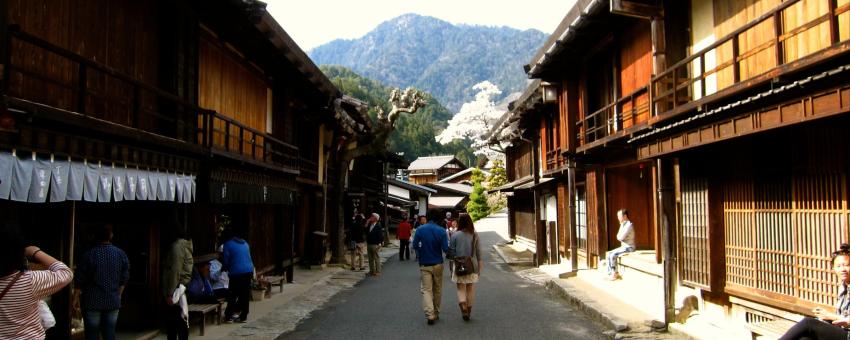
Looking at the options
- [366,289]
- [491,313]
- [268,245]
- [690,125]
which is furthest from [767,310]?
[268,245]

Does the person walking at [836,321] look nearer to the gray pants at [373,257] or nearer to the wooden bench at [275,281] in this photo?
the wooden bench at [275,281]

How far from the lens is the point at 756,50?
27.1 feet

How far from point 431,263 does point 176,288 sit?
4.22m

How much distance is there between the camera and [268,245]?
664 inches

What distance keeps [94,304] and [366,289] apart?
9086 mm

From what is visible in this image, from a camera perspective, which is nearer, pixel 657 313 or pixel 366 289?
pixel 657 313

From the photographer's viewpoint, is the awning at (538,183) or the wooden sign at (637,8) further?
the awning at (538,183)

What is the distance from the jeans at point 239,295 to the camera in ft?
34.3

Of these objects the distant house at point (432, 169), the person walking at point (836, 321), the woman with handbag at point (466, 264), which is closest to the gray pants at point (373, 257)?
the woman with handbag at point (466, 264)

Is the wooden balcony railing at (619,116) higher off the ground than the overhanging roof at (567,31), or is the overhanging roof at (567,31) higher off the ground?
the overhanging roof at (567,31)

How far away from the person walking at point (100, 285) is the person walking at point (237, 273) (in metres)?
3.27

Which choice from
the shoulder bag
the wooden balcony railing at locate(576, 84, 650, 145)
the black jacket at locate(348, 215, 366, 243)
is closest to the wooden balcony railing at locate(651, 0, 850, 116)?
the wooden balcony railing at locate(576, 84, 650, 145)

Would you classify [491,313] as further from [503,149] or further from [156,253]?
[503,149]

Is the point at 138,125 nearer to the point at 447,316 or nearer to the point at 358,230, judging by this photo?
the point at 447,316
